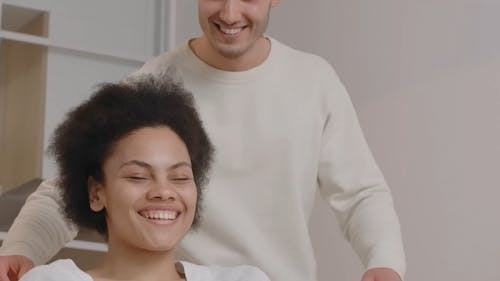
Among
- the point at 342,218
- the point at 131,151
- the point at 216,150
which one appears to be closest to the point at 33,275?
the point at 131,151

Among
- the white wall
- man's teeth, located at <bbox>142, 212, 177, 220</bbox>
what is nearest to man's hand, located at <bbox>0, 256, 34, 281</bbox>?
man's teeth, located at <bbox>142, 212, 177, 220</bbox>

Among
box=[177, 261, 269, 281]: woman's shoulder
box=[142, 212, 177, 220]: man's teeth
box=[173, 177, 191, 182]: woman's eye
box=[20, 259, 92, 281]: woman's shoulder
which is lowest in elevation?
box=[177, 261, 269, 281]: woman's shoulder

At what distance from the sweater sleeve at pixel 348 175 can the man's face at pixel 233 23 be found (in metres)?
0.19

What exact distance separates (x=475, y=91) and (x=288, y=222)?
776mm

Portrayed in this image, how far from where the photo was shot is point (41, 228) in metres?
1.74

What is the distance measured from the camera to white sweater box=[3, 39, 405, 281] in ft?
6.05

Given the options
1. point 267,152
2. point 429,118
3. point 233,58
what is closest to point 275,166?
point 267,152

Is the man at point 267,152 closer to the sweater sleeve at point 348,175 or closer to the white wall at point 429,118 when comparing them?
the sweater sleeve at point 348,175

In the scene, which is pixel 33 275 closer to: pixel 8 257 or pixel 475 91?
pixel 8 257

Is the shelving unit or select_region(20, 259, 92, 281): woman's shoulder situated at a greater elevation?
the shelving unit

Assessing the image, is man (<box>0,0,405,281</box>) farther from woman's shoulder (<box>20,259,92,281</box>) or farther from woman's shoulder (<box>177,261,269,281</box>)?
woman's shoulder (<box>20,259,92,281</box>)

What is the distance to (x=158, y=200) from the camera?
1.48 metres

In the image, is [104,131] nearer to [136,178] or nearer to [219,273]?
[136,178]

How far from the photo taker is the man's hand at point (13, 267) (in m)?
1.61
